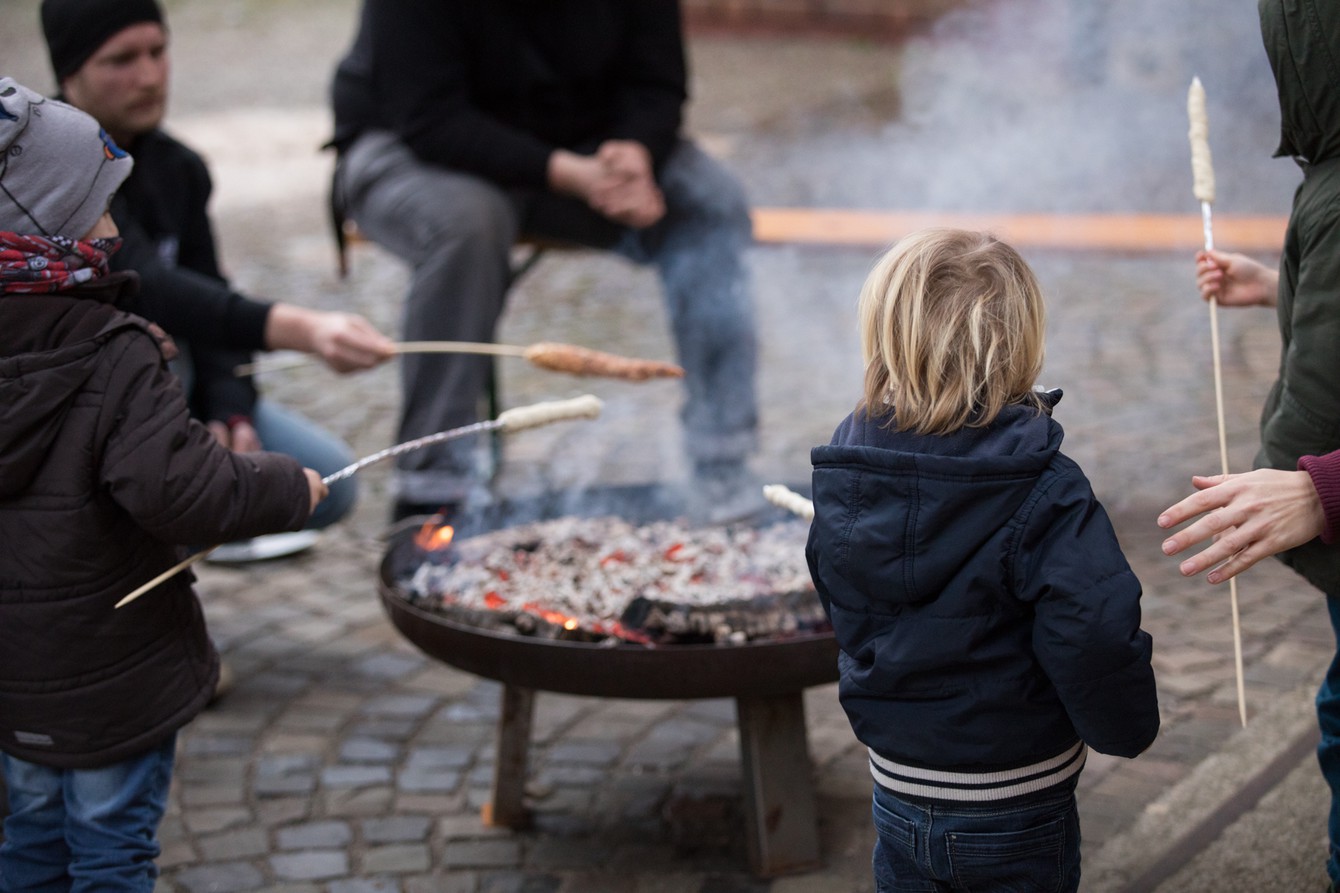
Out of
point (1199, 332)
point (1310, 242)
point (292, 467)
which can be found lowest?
point (1199, 332)

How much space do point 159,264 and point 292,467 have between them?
1395 millimetres

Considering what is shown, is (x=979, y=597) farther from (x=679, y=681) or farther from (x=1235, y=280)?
(x=1235, y=280)

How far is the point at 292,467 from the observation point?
243cm

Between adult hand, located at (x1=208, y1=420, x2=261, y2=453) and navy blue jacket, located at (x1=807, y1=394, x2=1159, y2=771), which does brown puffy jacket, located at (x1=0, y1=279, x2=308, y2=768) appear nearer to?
navy blue jacket, located at (x1=807, y1=394, x2=1159, y2=771)

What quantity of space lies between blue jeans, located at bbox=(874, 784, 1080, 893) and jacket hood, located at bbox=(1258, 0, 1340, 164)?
1132mm

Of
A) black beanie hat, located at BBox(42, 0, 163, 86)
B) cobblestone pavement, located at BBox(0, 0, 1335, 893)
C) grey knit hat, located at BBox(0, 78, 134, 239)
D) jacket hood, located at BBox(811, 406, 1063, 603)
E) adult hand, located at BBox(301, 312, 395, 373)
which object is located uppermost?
black beanie hat, located at BBox(42, 0, 163, 86)

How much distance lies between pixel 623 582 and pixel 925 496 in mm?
1279

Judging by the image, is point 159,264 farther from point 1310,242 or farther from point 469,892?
point 1310,242

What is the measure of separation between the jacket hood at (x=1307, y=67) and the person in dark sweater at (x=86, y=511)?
1.79 m

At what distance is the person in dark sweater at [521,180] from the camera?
4.18 meters

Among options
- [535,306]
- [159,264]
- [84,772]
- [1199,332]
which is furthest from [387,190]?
[1199,332]

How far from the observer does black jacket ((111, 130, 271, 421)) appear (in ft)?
11.5

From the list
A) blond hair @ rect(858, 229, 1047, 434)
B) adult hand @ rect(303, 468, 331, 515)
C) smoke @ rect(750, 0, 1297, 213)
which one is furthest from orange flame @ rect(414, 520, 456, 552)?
smoke @ rect(750, 0, 1297, 213)

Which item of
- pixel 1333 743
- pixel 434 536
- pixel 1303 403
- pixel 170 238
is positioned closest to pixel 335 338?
pixel 434 536
